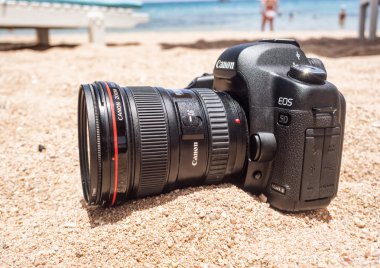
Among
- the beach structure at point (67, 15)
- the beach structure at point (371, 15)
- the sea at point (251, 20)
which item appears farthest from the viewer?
the sea at point (251, 20)

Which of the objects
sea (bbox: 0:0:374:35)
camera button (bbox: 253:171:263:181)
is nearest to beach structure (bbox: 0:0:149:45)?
sea (bbox: 0:0:374:35)

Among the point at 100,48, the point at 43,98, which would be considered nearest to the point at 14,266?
the point at 43,98

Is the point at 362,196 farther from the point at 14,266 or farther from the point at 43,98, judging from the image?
the point at 43,98

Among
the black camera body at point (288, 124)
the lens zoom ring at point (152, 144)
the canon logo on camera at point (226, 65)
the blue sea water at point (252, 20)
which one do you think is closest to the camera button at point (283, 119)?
the black camera body at point (288, 124)

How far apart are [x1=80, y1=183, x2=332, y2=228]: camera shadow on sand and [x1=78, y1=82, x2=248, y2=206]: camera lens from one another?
3 centimetres

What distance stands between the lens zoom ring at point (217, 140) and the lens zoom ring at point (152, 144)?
14 cm

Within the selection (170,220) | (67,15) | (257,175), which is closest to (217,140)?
(257,175)

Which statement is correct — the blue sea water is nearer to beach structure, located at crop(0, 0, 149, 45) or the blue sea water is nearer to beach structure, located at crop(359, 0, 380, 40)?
beach structure, located at crop(359, 0, 380, 40)

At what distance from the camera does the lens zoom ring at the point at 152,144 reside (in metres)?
1.19

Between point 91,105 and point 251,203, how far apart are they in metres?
0.56

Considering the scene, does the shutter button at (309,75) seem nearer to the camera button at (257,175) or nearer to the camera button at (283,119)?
the camera button at (283,119)

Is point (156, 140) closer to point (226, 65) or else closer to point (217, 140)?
point (217, 140)

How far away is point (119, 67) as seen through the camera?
304cm

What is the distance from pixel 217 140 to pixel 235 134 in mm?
62
